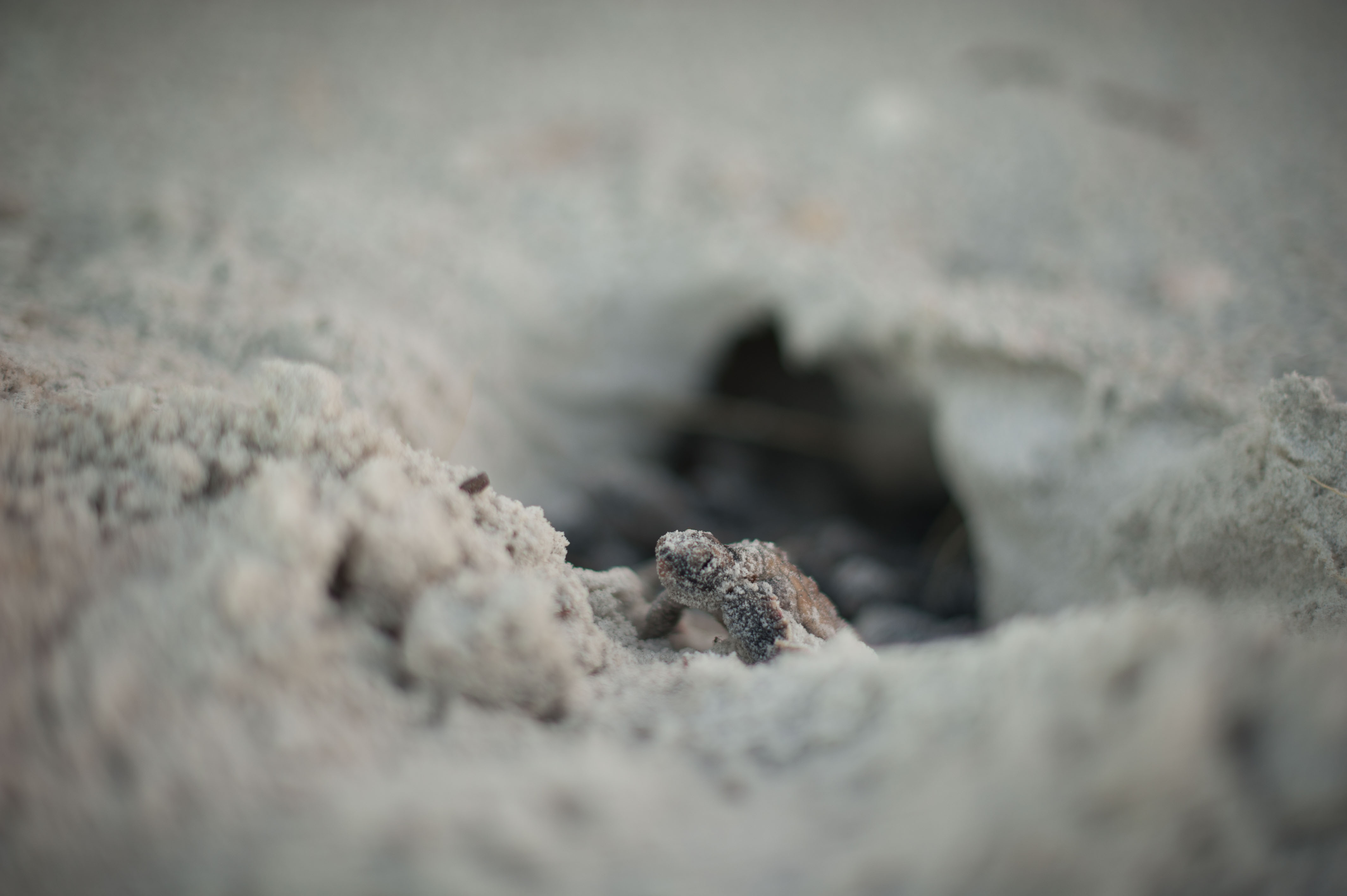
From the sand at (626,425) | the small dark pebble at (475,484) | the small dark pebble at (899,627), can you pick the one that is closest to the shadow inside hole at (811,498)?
the small dark pebble at (899,627)

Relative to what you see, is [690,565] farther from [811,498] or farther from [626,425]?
[811,498]

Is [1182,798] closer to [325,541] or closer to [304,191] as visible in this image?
[325,541]

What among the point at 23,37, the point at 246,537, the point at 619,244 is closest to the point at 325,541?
the point at 246,537

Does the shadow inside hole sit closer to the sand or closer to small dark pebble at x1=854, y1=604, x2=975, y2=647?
small dark pebble at x1=854, y1=604, x2=975, y2=647

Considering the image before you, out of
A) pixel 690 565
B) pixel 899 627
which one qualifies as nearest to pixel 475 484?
pixel 690 565

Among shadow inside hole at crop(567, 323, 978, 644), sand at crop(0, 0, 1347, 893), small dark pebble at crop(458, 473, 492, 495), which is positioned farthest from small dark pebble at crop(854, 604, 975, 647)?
small dark pebble at crop(458, 473, 492, 495)

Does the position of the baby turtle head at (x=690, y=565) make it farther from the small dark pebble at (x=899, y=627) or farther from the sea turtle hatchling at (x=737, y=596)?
the small dark pebble at (x=899, y=627)

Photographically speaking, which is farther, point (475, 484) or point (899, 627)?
point (899, 627)
